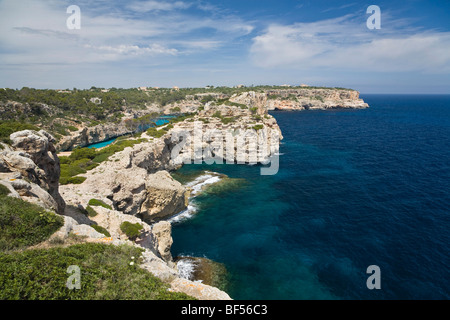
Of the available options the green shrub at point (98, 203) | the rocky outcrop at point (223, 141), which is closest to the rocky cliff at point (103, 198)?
the green shrub at point (98, 203)

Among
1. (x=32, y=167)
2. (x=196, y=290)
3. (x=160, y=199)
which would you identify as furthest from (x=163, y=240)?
(x=196, y=290)

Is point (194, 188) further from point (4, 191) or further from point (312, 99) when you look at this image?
point (312, 99)

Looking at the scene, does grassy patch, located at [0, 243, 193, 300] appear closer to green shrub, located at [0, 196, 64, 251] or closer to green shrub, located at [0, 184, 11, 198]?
green shrub, located at [0, 196, 64, 251]

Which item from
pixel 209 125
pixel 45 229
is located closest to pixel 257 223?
pixel 45 229

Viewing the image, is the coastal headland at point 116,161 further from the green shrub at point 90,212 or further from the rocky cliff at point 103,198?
the green shrub at point 90,212

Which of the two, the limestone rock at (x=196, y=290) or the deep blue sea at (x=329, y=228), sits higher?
the limestone rock at (x=196, y=290)
